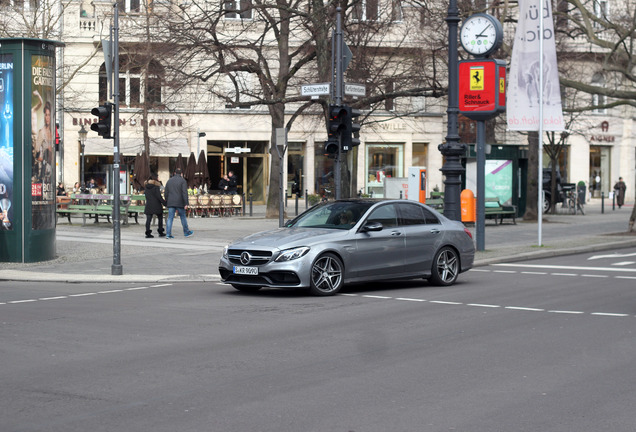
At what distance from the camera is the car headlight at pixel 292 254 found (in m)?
14.1

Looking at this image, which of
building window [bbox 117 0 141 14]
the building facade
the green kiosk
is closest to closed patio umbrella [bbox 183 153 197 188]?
the building facade

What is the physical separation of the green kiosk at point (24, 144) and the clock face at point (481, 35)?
9134 mm

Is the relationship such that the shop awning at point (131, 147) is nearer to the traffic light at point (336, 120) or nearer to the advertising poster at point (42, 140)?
the advertising poster at point (42, 140)

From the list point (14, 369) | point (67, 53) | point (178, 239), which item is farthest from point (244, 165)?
point (14, 369)

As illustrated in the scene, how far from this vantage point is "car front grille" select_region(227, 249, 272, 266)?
14125 millimetres

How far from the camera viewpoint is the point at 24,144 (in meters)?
19.9

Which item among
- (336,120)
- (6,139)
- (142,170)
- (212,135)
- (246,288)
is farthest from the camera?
(212,135)

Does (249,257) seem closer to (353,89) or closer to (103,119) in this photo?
(103,119)

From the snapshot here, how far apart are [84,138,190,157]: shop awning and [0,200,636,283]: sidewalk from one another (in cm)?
1470

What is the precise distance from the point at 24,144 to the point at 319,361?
41.6 feet

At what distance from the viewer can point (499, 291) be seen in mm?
15227

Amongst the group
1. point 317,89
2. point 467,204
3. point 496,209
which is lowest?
point 496,209

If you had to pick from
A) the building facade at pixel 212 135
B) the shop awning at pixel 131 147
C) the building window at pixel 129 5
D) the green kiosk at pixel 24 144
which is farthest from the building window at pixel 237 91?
the green kiosk at pixel 24 144

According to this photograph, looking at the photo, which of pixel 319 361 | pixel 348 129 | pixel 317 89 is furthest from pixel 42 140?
pixel 319 361
